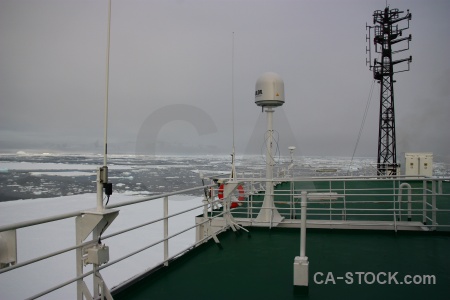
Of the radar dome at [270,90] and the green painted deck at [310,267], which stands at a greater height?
the radar dome at [270,90]

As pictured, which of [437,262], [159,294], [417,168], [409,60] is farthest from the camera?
[409,60]

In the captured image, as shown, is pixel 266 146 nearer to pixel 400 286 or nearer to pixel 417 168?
pixel 400 286

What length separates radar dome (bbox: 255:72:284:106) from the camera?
19.6 feet

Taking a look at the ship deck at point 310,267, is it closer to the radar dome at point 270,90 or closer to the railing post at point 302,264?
the railing post at point 302,264

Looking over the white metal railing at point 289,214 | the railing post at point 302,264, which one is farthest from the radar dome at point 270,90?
the railing post at point 302,264

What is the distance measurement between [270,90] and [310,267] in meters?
3.19

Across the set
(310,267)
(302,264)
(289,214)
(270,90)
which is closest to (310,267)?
(310,267)

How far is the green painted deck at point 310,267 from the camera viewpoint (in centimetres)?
316

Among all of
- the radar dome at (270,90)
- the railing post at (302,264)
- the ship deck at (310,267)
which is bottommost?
the ship deck at (310,267)

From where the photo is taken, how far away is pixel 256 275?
3.65 m

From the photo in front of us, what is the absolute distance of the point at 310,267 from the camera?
12.8 feet

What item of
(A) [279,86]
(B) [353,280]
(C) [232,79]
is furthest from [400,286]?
(C) [232,79]

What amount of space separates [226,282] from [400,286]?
1.71m

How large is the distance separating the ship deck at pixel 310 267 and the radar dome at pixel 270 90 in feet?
7.48
